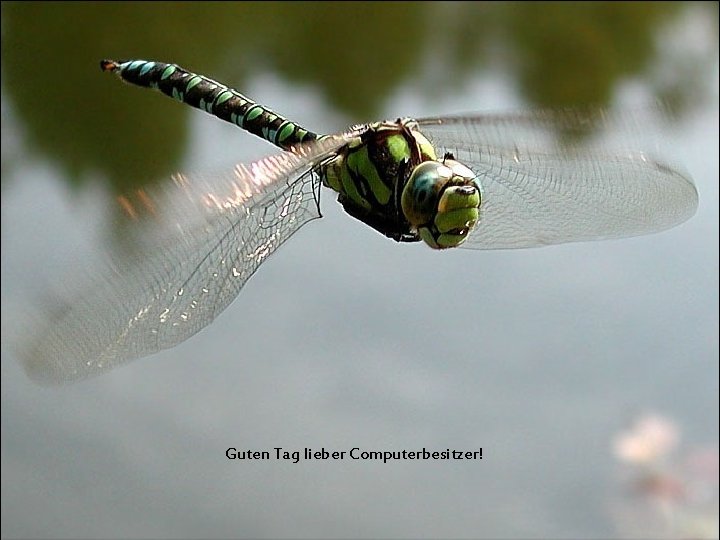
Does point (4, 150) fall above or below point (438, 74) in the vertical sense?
below

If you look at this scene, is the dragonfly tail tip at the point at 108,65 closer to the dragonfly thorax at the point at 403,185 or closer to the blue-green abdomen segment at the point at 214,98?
the blue-green abdomen segment at the point at 214,98

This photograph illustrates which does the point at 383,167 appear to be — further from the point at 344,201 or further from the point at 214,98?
the point at 214,98

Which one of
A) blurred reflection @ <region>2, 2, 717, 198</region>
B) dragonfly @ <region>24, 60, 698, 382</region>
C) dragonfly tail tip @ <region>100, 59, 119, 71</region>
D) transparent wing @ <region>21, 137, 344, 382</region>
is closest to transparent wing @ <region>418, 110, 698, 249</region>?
dragonfly @ <region>24, 60, 698, 382</region>

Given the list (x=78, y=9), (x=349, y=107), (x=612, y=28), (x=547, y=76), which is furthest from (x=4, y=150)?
(x=612, y=28)

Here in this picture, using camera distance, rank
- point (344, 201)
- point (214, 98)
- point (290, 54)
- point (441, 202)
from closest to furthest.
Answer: point (441, 202), point (344, 201), point (214, 98), point (290, 54)

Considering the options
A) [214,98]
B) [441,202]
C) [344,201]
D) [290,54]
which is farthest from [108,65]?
[290,54]

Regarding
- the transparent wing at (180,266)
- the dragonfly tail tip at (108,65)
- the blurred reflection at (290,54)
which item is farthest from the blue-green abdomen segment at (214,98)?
the blurred reflection at (290,54)

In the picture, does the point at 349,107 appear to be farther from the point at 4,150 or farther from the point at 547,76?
the point at 4,150
